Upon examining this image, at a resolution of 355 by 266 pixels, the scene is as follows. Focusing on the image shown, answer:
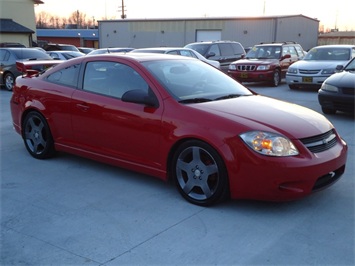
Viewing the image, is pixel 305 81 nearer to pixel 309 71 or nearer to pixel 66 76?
pixel 309 71

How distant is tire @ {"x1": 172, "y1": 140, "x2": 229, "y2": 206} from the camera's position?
390 centimetres

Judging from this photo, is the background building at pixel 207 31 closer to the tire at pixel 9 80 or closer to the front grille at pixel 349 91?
the tire at pixel 9 80

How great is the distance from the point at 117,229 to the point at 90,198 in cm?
83

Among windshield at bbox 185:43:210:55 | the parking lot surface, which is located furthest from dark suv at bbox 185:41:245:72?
the parking lot surface

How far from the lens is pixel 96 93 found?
491 cm

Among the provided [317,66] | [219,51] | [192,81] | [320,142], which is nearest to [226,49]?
[219,51]

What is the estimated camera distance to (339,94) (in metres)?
8.33

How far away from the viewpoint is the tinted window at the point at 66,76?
523 cm

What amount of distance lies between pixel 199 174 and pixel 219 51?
1401 cm

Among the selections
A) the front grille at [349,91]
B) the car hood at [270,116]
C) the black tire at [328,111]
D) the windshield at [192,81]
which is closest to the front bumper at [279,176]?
the car hood at [270,116]

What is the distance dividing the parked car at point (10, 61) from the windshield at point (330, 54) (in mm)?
9333

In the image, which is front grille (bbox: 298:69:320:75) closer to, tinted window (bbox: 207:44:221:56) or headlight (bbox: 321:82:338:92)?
tinted window (bbox: 207:44:221:56)

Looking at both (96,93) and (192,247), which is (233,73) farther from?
(192,247)

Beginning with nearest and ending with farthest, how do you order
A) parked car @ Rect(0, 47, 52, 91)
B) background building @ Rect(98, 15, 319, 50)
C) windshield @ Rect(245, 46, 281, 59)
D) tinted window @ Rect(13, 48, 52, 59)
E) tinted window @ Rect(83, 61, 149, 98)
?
1. tinted window @ Rect(83, 61, 149, 98)
2. parked car @ Rect(0, 47, 52, 91)
3. tinted window @ Rect(13, 48, 52, 59)
4. windshield @ Rect(245, 46, 281, 59)
5. background building @ Rect(98, 15, 319, 50)
